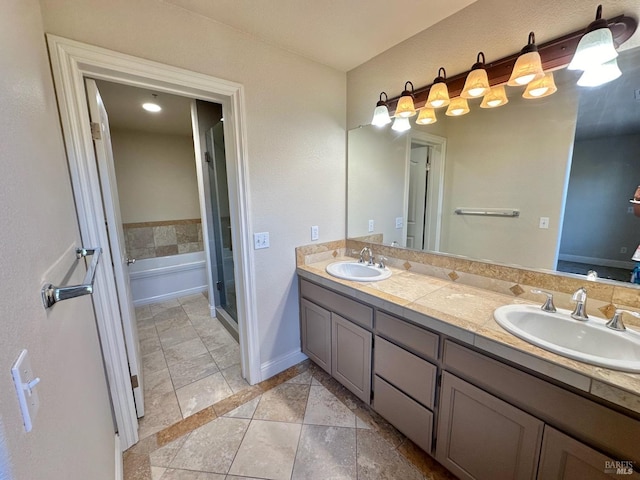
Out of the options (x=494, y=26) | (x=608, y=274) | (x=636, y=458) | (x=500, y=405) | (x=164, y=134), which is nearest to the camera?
(x=636, y=458)

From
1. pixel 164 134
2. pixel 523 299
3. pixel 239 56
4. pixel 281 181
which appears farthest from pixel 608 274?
pixel 164 134

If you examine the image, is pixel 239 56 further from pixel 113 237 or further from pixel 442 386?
pixel 442 386

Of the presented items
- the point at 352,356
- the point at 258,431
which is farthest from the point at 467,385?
the point at 258,431

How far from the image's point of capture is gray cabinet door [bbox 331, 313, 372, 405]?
5.45 feet

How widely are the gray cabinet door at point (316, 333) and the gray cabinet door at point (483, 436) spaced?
858 mm

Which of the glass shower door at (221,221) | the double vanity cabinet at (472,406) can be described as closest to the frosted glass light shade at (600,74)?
the double vanity cabinet at (472,406)

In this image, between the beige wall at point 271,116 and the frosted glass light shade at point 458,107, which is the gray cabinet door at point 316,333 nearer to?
the beige wall at point 271,116

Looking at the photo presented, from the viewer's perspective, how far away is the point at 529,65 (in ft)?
4.04

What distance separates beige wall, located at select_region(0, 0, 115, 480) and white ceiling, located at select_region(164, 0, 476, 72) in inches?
35.3

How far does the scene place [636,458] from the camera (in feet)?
2.62

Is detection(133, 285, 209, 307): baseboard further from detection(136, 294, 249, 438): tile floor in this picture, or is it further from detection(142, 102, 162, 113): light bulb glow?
detection(142, 102, 162, 113): light bulb glow

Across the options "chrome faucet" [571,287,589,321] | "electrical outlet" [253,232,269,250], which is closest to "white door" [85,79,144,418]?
"electrical outlet" [253,232,269,250]

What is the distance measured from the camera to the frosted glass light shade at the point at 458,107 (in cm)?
157

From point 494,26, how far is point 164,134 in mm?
3794
